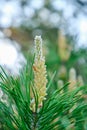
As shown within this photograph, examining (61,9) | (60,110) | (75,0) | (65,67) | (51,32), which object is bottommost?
(60,110)

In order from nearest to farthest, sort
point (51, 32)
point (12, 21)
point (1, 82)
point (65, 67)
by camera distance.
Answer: point (1, 82) < point (65, 67) < point (51, 32) < point (12, 21)

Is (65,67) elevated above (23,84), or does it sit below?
above

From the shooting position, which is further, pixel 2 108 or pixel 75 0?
pixel 75 0

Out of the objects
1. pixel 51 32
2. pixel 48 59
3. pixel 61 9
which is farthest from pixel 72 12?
pixel 48 59

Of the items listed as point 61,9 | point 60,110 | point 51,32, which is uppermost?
point 61,9

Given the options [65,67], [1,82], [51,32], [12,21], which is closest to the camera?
[1,82]

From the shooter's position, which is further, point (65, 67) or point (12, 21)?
point (12, 21)

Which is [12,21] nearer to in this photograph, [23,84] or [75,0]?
[75,0]

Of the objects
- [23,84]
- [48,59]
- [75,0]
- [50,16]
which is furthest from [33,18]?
[23,84]

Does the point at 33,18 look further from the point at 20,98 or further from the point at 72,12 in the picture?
the point at 20,98
